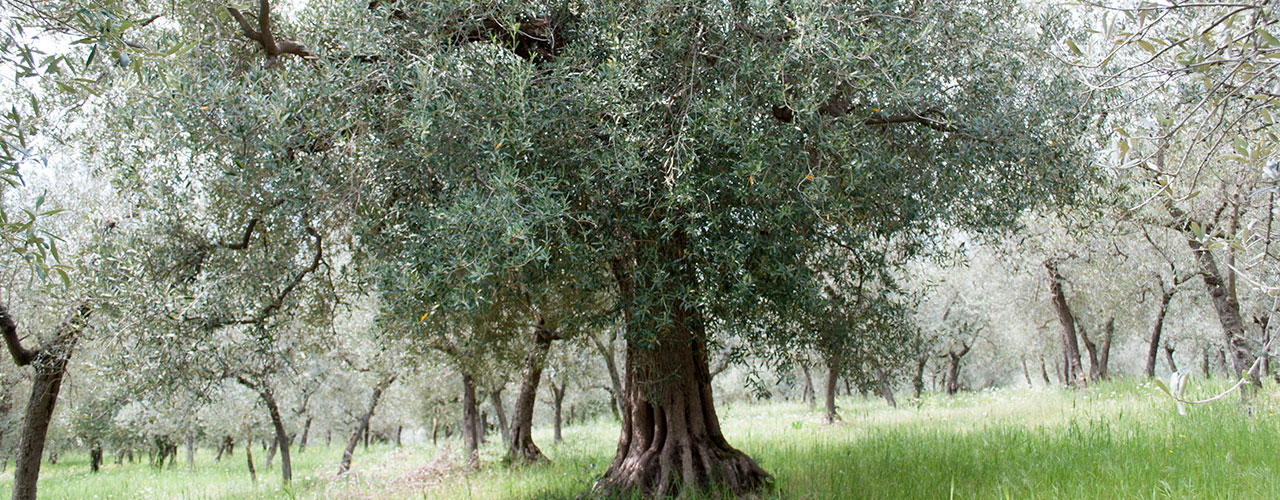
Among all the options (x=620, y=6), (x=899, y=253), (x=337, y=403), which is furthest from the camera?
(x=337, y=403)

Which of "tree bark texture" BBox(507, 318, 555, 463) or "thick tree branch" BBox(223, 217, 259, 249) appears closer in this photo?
"thick tree branch" BBox(223, 217, 259, 249)

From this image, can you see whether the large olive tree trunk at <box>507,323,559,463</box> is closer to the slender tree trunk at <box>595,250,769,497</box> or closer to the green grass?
the green grass

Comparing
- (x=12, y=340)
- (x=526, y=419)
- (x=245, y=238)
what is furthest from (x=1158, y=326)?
(x=12, y=340)

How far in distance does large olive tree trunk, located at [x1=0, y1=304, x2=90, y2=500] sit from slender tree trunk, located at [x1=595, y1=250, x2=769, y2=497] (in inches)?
340

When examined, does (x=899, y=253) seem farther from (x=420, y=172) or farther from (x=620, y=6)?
(x=420, y=172)

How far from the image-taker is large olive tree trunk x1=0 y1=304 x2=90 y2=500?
11508 millimetres

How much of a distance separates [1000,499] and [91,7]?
311 inches

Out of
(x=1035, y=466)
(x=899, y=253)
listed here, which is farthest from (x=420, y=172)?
(x=1035, y=466)

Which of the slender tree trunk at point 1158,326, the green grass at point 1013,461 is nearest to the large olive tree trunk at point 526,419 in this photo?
the green grass at point 1013,461

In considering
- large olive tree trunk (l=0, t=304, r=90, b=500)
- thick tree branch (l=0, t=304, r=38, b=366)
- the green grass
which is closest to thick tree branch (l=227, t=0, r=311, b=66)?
large olive tree trunk (l=0, t=304, r=90, b=500)

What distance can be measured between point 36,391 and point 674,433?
10.3 meters

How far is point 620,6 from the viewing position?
7.52 m

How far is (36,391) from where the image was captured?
11.9 m

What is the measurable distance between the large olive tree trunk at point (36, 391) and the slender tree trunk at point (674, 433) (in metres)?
8.64
